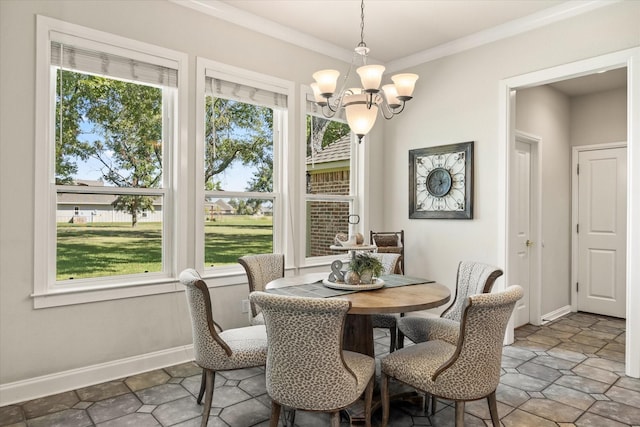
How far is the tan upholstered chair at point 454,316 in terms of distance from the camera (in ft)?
8.55

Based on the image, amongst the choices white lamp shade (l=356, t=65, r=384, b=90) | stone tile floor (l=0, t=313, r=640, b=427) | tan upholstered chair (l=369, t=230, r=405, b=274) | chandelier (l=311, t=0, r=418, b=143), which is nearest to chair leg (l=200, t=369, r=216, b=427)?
stone tile floor (l=0, t=313, r=640, b=427)

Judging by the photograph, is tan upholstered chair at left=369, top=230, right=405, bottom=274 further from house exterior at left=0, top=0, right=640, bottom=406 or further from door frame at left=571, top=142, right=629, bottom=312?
door frame at left=571, top=142, right=629, bottom=312

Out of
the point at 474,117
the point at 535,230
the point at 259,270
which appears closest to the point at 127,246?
the point at 259,270

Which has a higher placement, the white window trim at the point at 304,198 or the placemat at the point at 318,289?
the white window trim at the point at 304,198

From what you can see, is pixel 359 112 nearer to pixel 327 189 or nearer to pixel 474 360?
pixel 474 360

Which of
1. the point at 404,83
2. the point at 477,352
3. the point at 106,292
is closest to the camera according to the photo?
the point at 477,352

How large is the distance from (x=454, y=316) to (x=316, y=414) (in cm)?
118

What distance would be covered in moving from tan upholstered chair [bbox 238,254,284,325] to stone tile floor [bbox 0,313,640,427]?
638 millimetres

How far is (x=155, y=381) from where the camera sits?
304 centimetres

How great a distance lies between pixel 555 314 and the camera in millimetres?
5105

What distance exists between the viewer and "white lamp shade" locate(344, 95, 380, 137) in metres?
2.64

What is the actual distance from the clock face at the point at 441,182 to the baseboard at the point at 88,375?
116 inches

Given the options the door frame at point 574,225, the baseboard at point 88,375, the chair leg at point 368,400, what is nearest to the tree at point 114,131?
the baseboard at point 88,375

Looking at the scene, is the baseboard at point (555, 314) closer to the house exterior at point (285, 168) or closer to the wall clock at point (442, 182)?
the house exterior at point (285, 168)
